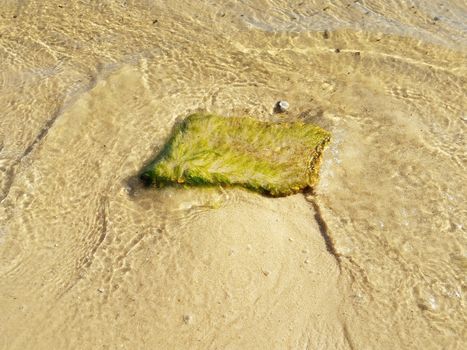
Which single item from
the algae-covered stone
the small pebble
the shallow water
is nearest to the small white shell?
the shallow water

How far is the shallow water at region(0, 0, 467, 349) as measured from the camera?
11.7 ft

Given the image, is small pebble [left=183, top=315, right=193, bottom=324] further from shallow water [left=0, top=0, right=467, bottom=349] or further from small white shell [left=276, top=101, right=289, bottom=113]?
small white shell [left=276, top=101, right=289, bottom=113]

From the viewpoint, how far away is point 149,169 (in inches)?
170

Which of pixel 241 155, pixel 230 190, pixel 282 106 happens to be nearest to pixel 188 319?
pixel 230 190

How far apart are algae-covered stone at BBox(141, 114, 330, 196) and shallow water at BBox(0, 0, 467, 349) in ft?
0.42

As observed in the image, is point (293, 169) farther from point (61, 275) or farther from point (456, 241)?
point (61, 275)

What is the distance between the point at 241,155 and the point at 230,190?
354 mm

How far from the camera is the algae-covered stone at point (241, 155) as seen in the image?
13.8 ft

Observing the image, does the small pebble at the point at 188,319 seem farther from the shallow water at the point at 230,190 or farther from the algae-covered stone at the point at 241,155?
the algae-covered stone at the point at 241,155

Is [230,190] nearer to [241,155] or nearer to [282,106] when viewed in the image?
[241,155]

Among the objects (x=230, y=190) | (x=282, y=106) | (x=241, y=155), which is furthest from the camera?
(x=282, y=106)

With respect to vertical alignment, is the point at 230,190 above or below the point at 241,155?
below

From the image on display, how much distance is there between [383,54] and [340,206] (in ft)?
7.01

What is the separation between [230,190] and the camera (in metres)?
4.25
